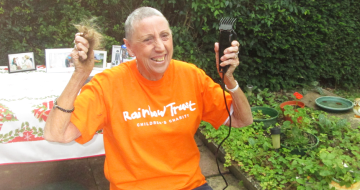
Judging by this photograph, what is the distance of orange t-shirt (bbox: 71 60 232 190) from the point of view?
5.57 ft

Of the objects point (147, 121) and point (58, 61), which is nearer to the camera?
point (147, 121)

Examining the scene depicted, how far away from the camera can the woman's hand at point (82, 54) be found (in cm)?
146

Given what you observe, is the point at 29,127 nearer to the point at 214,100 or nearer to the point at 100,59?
the point at 100,59

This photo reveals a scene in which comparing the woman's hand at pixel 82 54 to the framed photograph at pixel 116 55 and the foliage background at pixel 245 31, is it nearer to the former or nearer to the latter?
the framed photograph at pixel 116 55

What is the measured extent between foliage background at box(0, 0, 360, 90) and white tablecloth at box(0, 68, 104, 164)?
123 cm

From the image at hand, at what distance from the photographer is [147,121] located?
5.63 ft

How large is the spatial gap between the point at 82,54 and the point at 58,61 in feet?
6.42

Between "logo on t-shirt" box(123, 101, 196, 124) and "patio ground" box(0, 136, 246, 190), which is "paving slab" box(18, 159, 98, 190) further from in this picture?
"logo on t-shirt" box(123, 101, 196, 124)

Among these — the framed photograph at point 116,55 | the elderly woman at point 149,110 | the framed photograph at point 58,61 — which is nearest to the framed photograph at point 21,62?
the framed photograph at point 58,61

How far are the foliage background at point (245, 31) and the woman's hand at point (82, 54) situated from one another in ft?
8.04

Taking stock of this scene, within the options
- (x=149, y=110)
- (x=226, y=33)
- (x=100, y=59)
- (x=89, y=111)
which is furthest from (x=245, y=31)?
(x=89, y=111)

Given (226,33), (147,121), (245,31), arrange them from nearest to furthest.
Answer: (226,33) < (147,121) < (245,31)

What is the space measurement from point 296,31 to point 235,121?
339cm

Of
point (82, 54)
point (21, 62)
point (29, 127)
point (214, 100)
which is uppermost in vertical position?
point (82, 54)
